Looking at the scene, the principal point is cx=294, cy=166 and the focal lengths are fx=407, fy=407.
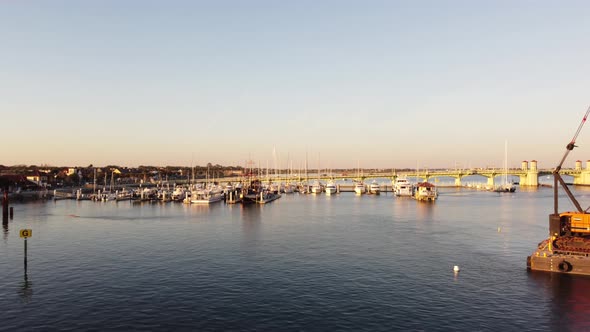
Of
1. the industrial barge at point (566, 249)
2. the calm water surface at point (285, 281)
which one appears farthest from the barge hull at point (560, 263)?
the calm water surface at point (285, 281)

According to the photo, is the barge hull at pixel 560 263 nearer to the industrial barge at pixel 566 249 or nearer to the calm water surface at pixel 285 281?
the industrial barge at pixel 566 249

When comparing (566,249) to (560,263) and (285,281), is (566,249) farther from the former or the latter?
(285,281)

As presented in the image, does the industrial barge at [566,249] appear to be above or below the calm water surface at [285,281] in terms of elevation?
above

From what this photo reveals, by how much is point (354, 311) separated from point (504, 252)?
112 ft

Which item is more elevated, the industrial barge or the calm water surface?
the industrial barge

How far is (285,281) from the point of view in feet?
143

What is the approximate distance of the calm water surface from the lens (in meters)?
32.7

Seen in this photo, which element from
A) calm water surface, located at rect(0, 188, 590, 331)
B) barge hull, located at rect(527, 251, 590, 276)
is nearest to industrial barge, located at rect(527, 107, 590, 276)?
barge hull, located at rect(527, 251, 590, 276)

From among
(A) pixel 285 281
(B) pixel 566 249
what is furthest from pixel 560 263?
(A) pixel 285 281

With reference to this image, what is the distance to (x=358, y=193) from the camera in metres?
190

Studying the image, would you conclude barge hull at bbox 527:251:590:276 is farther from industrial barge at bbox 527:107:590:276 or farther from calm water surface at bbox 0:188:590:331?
calm water surface at bbox 0:188:590:331

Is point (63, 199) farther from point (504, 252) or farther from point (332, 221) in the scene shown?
point (504, 252)

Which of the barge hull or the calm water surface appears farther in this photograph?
the barge hull

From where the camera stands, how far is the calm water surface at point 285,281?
1287 inches
